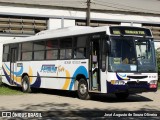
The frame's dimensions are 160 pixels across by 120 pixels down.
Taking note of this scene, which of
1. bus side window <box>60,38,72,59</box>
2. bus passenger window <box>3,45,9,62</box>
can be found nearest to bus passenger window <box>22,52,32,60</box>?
bus passenger window <box>3,45,9,62</box>

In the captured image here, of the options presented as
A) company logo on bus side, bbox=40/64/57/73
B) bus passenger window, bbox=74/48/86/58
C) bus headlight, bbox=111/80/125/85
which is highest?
bus passenger window, bbox=74/48/86/58

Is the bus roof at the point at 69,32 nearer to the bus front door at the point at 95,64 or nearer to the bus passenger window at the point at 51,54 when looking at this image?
the bus front door at the point at 95,64

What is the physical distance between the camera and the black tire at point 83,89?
15.9m

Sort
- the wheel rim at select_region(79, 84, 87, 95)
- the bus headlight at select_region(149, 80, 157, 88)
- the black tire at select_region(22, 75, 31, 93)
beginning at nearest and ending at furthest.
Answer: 1. the bus headlight at select_region(149, 80, 157, 88)
2. the wheel rim at select_region(79, 84, 87, 95)
3. the black tire at select_region(22, 75, 31, 93)

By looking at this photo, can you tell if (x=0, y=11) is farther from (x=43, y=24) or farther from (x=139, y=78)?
(x=139, y=78)

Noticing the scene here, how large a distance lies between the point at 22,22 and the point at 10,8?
129 cm

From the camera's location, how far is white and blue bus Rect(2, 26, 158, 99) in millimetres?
14828

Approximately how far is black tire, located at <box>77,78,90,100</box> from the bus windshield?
1.70 meters

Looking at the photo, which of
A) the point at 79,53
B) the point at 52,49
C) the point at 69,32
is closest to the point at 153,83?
the point at 79,53

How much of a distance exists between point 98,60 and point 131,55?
1.26 m

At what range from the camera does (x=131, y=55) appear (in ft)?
49.5

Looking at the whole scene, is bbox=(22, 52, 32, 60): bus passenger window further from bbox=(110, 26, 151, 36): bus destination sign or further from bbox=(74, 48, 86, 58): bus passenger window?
bbox=(110, 26, 151, 36): bus destination sign

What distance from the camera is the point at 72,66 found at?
16.8m

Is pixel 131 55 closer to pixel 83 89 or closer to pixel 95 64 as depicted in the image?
pixel 95 64
